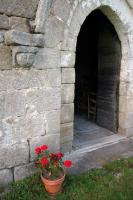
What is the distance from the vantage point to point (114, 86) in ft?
17.5

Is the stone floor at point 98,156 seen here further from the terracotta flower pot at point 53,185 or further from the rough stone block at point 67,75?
the rough stone block at point 67,75

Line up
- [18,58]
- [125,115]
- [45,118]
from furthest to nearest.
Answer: [125,115] < [45,118] < [18,58]

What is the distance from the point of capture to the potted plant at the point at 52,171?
3219mm

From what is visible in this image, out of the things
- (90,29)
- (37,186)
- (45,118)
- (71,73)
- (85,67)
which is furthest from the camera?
(85,67)

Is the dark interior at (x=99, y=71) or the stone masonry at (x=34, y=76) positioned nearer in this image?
the stone masonry at (x=34, y=76)

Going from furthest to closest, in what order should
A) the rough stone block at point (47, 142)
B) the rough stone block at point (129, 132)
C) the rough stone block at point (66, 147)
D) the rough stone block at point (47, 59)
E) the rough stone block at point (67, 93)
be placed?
the rough stone block at point (129, 132) < the rough stone block at point (66, 147) < the rough stone block at point (67, 93) < the rough stone block at point (47, 142) < the rough stone block at point (47, 59)

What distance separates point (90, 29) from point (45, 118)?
3865 millimetres

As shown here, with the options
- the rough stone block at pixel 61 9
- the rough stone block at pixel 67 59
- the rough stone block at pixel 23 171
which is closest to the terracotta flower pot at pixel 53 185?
the rough stone block at pixel 23 171

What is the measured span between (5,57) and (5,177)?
159 centimetres

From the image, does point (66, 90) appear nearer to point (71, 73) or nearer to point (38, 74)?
point (71, 73)

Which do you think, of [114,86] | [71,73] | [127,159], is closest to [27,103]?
[71,73]

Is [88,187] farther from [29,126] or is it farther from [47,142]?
[29,126]

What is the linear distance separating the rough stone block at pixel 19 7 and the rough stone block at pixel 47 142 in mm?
1685

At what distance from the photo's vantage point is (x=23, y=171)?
3576mm
